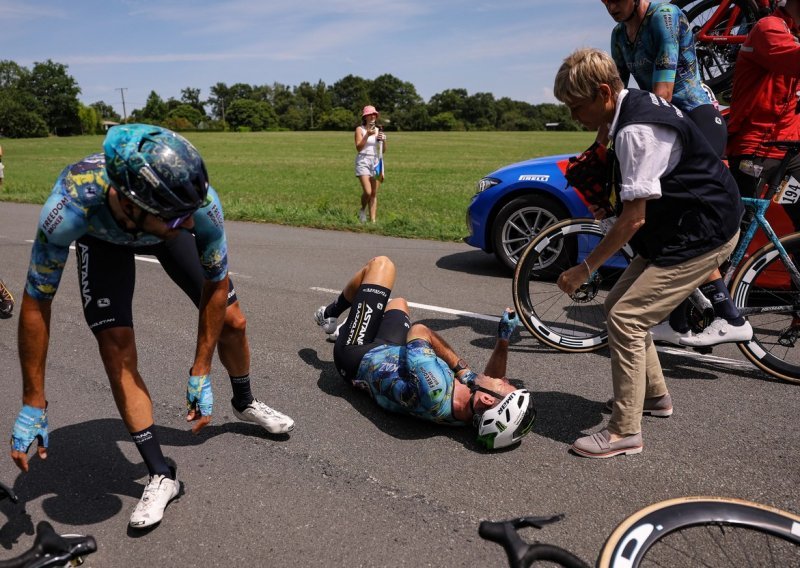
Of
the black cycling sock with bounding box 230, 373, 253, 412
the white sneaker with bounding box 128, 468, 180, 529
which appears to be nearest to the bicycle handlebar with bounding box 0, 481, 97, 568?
the white sneaker with bounding box 128, 468, 180, 529

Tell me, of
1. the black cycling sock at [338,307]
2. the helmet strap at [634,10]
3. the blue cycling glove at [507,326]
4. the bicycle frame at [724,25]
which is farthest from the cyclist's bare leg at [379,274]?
the bicycle frame at [724,25]

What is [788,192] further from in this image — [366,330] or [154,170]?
[154,170]

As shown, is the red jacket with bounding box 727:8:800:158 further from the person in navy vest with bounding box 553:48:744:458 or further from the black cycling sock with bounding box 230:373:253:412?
the black cycling sock with bounding box 230:373:253:412

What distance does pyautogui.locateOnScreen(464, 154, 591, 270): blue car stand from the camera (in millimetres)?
6754

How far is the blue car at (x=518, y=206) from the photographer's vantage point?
675 centimetres

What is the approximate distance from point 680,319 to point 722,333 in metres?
0.27

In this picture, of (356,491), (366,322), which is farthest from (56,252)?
(366,322)

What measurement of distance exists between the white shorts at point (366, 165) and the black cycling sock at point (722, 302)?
317 inches

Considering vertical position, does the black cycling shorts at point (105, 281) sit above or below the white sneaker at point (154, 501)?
above

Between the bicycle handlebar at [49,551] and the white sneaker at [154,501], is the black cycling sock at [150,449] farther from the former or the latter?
the bicycle handlebar at [49,551]

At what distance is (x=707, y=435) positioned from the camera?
360 centimetres

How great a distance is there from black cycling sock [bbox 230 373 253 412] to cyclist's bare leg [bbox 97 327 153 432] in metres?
0.63

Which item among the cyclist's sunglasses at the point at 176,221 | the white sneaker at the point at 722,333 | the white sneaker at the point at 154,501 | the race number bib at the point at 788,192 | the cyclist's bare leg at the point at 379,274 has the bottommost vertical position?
the white sneaker at the point at 154,501

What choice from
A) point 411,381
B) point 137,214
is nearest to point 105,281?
point 137,214
